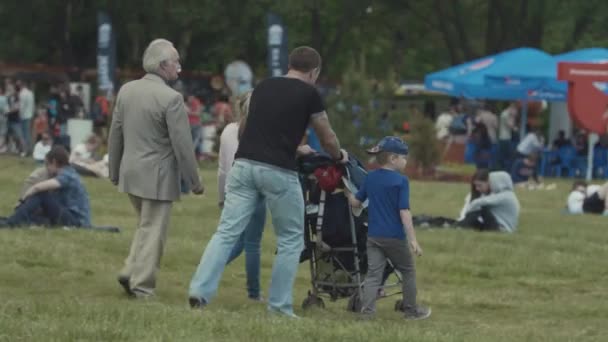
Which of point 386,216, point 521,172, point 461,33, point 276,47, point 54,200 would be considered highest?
point 461,33

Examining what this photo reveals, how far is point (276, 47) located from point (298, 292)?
2475 cm

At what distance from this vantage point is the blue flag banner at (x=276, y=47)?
120ft

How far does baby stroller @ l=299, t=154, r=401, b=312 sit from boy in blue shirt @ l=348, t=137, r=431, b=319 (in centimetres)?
26

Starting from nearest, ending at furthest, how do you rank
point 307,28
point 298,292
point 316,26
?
point 298,292
point 316,26
point 307,28

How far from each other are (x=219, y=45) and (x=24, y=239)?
4022cm

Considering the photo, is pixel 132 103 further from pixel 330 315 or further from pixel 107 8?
pixel 107 8

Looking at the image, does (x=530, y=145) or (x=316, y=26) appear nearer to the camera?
(x=530, y=145)

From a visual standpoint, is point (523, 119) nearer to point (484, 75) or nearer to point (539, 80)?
point (484, 75)

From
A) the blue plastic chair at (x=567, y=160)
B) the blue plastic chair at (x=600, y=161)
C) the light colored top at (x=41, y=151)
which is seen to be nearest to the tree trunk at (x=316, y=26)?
the blue plastic chair at (x=567, y=160)

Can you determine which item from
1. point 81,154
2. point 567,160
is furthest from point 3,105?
point 567,160

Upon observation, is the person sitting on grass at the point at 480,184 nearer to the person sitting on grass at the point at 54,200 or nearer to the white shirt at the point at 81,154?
the person sitting on grass at the point at 54,200

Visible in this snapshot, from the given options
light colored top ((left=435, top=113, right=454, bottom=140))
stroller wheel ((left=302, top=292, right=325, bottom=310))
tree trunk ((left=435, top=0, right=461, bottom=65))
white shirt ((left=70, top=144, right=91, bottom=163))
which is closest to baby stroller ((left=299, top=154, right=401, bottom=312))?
stroller wheel ((left=302, top=292, right=325, bottom=310))

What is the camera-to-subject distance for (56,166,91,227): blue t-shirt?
15.1 meters

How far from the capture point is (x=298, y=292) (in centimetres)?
1220
